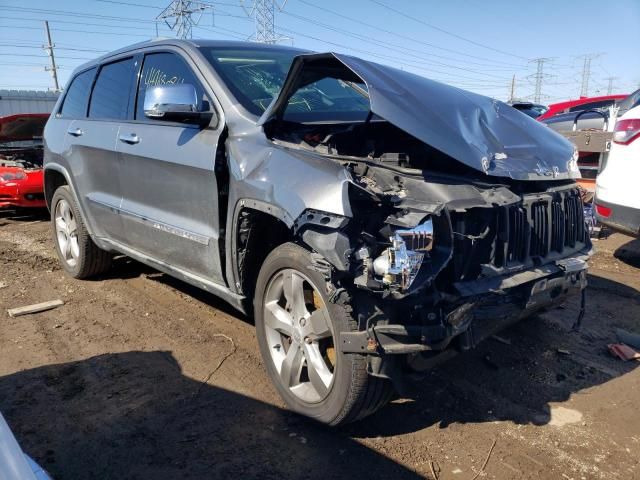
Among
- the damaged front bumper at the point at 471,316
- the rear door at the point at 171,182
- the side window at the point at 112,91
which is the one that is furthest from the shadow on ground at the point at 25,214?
the damaged front bumper at the point at 471,316

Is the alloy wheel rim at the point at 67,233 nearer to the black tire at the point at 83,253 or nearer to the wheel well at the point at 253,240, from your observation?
the black tire at the point at 83,253

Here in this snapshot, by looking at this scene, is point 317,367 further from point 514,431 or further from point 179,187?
point 179,187

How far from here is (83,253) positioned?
5.15m

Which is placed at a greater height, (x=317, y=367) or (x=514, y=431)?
(x=317, y=367)

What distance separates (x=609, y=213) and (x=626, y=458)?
3.11 m

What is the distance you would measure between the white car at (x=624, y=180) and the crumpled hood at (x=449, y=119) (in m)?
1.90

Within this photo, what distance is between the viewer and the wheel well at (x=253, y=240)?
2976 mm

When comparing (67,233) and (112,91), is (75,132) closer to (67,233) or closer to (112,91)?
(112,91)

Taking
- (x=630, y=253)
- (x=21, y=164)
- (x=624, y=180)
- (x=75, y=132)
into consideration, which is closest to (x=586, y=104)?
(x=630, y=253)

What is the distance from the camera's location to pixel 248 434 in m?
2.77

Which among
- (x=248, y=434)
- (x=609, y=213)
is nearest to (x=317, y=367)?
(x=248, y=434)

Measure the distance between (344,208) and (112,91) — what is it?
312 cm

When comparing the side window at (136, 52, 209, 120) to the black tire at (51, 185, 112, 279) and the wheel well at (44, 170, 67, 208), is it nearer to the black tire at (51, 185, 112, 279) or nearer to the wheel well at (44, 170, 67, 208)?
the black tire at (51, 185, 112, 279)

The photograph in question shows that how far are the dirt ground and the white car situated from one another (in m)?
0.90
